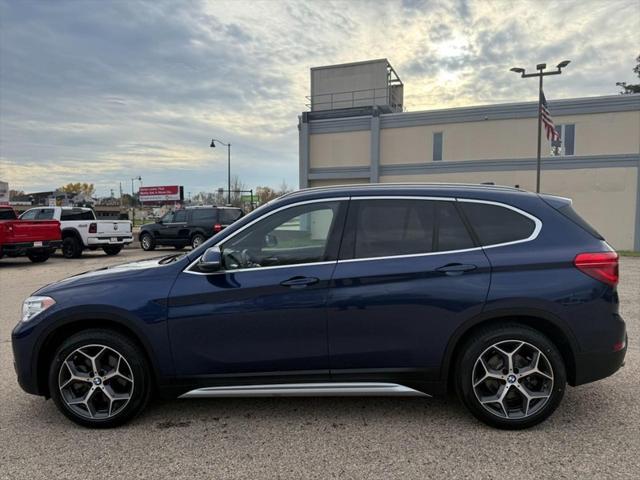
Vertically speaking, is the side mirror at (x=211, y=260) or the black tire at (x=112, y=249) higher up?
the side mirror at (x=211, y=260)

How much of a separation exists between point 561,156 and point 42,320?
932 inches

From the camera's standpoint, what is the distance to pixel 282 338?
325 cm

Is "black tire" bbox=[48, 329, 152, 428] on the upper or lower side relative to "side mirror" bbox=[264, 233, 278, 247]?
lower

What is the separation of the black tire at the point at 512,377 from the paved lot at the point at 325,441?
0.40 feet

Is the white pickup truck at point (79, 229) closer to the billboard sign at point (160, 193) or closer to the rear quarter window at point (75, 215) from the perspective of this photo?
the rear quarter window at point (75, 215)

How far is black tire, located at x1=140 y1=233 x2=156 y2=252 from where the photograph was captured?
19.5 meters

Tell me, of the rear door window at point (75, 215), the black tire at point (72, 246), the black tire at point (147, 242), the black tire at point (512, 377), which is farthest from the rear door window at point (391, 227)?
the black tire at point (147, 242)

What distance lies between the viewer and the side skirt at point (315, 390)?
3240 mm

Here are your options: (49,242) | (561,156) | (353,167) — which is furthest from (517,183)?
(49,242)

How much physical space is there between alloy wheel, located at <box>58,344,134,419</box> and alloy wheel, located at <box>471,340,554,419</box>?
2.64 metres

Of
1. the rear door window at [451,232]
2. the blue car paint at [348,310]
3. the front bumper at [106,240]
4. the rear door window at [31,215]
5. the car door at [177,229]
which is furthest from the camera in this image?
the car door at [177,229]

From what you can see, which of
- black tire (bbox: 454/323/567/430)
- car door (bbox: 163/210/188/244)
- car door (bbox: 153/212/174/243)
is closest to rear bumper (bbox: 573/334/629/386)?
black tire (bbox: 454/323/567/430)

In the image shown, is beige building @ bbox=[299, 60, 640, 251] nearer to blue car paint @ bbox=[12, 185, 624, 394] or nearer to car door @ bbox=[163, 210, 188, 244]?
car door @ bbox=[163, 210, 188, 244]

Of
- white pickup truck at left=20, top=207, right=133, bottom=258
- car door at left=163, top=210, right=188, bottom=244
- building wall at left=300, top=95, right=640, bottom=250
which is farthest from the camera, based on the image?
building wall at left=300, top=95, right=640, bottom=250
